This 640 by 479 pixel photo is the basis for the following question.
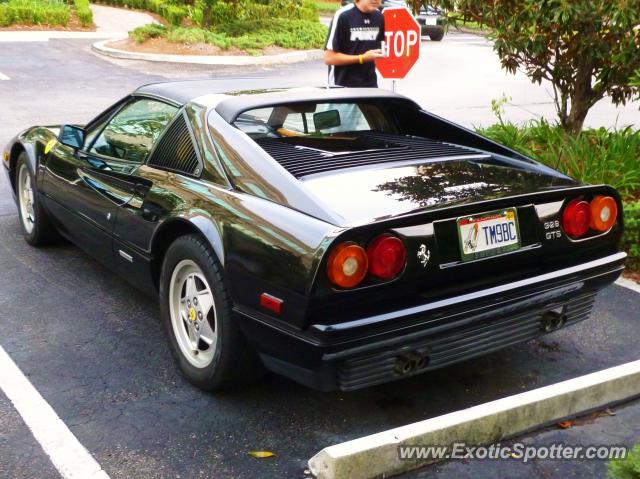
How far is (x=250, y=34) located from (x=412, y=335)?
1921cm

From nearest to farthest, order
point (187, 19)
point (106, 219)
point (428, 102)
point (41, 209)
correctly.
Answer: point (106, 219)
point (41, 209)
point (428, 102)
point (187, 19)

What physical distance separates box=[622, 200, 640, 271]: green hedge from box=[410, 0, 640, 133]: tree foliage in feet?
4.46

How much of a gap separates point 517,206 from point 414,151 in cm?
84

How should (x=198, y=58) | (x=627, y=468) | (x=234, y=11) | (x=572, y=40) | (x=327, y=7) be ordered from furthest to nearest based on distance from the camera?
(x=327, y=7) < (x=234, y=11) < (x=198, y=58) < (x=572, y=40) < (x=627, y=468)

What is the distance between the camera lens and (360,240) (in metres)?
3.24

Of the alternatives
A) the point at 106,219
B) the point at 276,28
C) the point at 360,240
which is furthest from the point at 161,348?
the point at 276,28

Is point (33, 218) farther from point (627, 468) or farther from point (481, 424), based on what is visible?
point (627, 468)

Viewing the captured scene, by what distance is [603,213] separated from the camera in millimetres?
3975

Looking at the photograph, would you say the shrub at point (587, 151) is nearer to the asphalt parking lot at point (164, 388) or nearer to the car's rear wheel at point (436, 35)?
the asphalt parking lot at point (164, 388)

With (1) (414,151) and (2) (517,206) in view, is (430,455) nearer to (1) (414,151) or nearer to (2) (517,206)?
(2) (517,206)

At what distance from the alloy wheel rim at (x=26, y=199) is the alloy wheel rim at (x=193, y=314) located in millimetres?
2363

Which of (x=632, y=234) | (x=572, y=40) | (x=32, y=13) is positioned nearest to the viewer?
(x=632, y=234)

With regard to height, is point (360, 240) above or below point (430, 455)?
above

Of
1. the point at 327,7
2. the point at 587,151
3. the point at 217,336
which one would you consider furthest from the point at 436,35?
the point at 217,336
